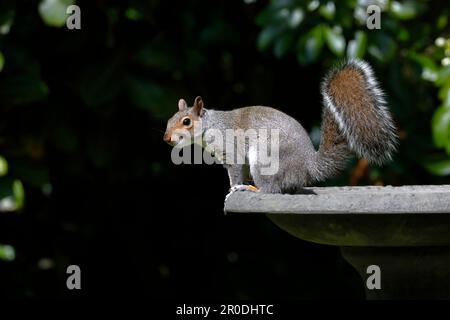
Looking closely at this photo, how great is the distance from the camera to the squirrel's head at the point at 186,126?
8.00 ft

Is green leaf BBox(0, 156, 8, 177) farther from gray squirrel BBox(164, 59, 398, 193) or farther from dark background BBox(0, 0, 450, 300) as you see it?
gray squirrel BBox(164, 59, 398, 193)

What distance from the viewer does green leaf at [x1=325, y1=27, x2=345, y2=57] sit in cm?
295

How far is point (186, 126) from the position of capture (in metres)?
2.47

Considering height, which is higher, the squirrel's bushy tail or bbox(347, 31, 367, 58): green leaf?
bbox(347, 31, 367, 58): green leaf

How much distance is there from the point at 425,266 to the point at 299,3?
1.32m

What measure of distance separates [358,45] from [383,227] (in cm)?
138

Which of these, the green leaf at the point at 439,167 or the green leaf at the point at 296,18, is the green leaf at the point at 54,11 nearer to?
the green leaf at the point at 296,18

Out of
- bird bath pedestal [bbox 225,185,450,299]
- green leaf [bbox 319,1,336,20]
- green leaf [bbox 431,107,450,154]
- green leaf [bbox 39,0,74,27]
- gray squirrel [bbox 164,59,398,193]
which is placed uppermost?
green leaf [bbox 319,1,336,20]

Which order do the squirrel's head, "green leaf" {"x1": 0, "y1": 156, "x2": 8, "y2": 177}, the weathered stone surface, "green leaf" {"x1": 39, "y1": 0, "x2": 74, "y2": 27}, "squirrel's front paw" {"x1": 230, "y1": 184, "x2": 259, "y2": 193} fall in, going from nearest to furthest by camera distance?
the weathered stone surface
"squirrel's front paw" {"x1": 230, "y1": 184, "x2": 259, "y2": 193}
the squirrel's head
"green leaf" {"x1": 39, "y1": 0, "x2": 74, "y2": 27}
"green leaf" {"x1": 0, "y1": 156, "x2": 8, "y2": 177}

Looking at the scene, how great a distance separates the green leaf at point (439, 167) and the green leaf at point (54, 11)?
1469mm

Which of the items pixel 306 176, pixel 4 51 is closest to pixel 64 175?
pixel 4 51

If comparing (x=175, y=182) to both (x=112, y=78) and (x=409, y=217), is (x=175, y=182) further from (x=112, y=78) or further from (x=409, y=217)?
(x=409, y=217)

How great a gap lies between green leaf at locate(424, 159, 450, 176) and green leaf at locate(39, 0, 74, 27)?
57.8 inches

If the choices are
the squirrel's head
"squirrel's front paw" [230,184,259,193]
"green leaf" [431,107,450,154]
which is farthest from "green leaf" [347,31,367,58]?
"squirrel's front paw" [230,184,259,193]
